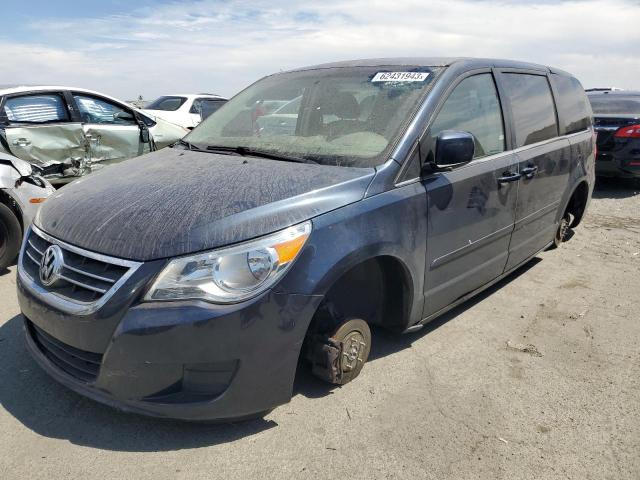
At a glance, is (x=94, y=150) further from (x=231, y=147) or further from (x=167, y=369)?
(x=167, y=369)

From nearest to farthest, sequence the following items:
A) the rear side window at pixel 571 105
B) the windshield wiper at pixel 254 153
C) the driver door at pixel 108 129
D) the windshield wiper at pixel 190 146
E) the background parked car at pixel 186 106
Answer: the windshield wiper at pixel 254 153 → the windshield wiper at pixel 190 146 → the rear side window at pixel 571 105 → the driver door at pixel 108 129 → the background parked car at pixel 186 106

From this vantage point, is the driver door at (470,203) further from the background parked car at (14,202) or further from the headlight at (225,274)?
→ the background parked car at (14,202)

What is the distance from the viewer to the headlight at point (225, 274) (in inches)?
86.5

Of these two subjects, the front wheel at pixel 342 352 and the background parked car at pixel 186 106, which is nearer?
the front wheel at pixel 342 352

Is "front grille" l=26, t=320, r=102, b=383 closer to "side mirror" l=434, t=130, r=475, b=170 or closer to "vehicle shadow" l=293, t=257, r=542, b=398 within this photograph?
"vehicle shadow" l=293, t=257, r=542, b=398

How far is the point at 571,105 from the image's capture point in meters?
4.86

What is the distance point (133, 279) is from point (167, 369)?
1.31 ft

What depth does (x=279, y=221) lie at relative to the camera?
7.72 ft

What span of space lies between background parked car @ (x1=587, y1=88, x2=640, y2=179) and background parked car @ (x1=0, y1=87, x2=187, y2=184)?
6.94 m

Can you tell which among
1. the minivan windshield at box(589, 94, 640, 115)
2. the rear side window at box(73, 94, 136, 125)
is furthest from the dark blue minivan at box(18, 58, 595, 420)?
the minivan windshield at box(589, 94, 640, 115)

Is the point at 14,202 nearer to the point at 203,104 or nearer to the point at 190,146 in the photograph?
the point at 190,146

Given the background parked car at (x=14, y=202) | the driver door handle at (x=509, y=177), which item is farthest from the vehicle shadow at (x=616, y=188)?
the background parked car at (x=14, y=202)

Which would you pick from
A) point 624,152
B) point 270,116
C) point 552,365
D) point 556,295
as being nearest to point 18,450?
point 270,116

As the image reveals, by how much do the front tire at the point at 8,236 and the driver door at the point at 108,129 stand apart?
2246mm
